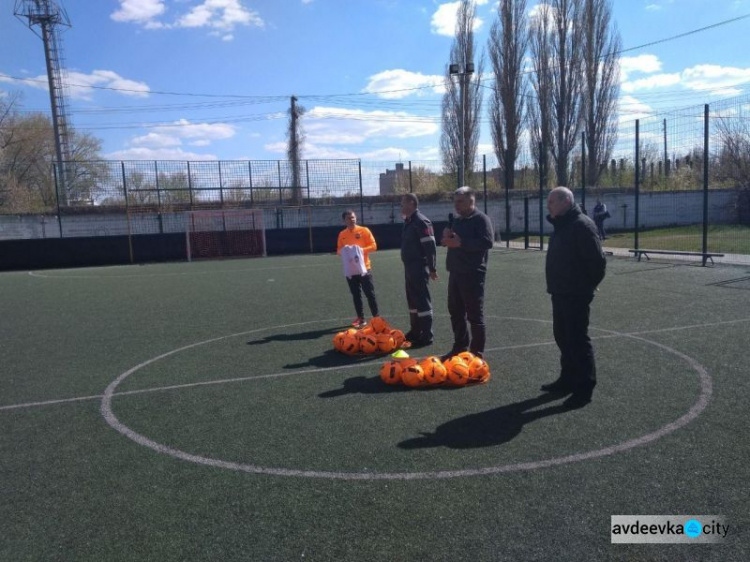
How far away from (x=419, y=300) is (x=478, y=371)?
6.11ft

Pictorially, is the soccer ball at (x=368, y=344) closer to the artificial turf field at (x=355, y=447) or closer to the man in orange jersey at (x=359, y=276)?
the artificial turf field at (x=355, y=447)

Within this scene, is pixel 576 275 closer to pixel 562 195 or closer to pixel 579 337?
pixel 579 337

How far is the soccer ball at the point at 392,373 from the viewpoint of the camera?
5801 mm

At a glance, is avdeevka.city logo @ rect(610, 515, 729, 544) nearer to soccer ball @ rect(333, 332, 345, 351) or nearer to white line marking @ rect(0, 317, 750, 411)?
white line marking @ rect(0, 317, 750, 411)

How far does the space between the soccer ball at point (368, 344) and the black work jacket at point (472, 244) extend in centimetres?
141

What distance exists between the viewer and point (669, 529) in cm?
320

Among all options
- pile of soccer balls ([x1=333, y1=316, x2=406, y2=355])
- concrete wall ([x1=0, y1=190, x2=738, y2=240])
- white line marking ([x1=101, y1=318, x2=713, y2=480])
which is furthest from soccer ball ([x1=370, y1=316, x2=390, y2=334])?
concrete wall ([x1=0, y1=190, x2=738, y2=240])

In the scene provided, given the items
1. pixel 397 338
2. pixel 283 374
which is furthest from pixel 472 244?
pixel 283 374

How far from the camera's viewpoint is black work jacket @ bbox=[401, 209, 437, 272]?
7402mm

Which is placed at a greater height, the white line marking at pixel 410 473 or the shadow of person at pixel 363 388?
the shadow of person at pixel 363 388

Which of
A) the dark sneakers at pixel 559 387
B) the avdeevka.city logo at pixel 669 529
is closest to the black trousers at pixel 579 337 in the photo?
the dark sneakers at pixel 559 387

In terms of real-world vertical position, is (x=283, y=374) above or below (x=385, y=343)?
below

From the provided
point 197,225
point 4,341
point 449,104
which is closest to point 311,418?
point 4,341

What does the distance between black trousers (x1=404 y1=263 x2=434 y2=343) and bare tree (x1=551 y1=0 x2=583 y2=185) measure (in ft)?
94.1
